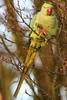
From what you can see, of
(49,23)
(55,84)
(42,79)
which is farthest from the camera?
(42,79)

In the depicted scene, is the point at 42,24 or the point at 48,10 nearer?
the point at 42,24

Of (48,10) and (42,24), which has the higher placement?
(48,10)

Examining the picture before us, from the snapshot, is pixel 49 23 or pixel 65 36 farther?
pixel 49 23

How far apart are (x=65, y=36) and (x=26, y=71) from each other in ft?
2.65

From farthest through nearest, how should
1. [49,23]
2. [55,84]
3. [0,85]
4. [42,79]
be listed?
1. [0,85]
2. [42,79]
3. [49,23]
4. [55,84]

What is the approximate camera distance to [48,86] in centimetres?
602

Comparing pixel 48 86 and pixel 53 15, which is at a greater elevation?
pixel 53 15

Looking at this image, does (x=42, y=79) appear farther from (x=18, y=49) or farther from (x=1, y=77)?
(x=1, y=77)

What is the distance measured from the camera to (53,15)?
4926mm

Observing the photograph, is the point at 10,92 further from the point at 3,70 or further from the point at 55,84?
the point at 55,84

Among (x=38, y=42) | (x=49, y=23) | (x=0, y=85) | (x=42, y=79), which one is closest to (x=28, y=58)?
(x=38, y=42)

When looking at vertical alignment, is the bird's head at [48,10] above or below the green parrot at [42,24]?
above

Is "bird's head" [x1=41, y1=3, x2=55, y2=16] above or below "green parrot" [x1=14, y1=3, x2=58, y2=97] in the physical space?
above

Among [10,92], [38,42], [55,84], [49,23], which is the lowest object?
[10,92]
